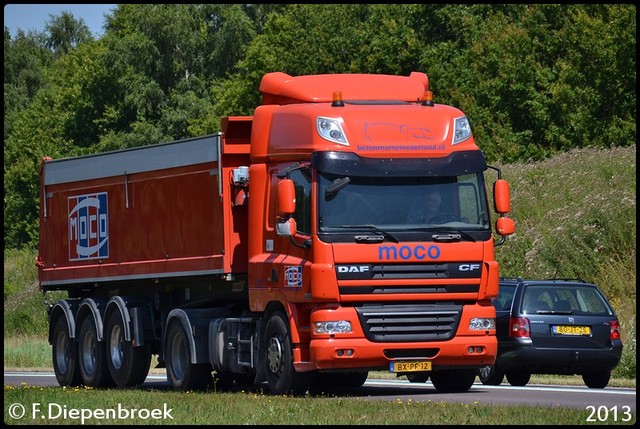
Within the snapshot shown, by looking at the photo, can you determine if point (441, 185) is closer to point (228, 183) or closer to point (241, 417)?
point (228, 183)

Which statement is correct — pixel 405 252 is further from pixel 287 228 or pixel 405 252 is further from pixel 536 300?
pixel 536 300

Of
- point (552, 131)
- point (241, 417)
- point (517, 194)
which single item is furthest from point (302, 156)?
point (552, 131)

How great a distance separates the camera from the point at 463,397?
1903 centimetres

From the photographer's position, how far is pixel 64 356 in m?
25.6

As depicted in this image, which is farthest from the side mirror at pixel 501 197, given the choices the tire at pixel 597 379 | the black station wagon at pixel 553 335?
the tire at pixel 597 379

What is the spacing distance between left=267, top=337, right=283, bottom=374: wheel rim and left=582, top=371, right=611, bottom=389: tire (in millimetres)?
5599

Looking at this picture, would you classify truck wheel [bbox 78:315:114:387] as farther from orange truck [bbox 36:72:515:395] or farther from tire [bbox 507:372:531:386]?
tire [bbox 507:372:531:386]

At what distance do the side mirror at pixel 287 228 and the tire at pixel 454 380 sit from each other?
3.51 meters

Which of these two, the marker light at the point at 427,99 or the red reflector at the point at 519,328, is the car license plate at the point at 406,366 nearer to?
the marker light at the point at 427,99

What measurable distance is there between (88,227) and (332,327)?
7.91 metres

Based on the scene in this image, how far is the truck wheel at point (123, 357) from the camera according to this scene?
23141 millimetres

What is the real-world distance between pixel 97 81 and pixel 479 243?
63636mm

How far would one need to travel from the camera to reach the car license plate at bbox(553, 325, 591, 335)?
22125 mm

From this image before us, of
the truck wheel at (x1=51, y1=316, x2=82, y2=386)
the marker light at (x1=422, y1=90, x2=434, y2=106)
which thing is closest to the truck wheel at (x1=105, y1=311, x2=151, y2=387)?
the truck wheel at (x1=51, y1=316, x2=82, y2=386)
